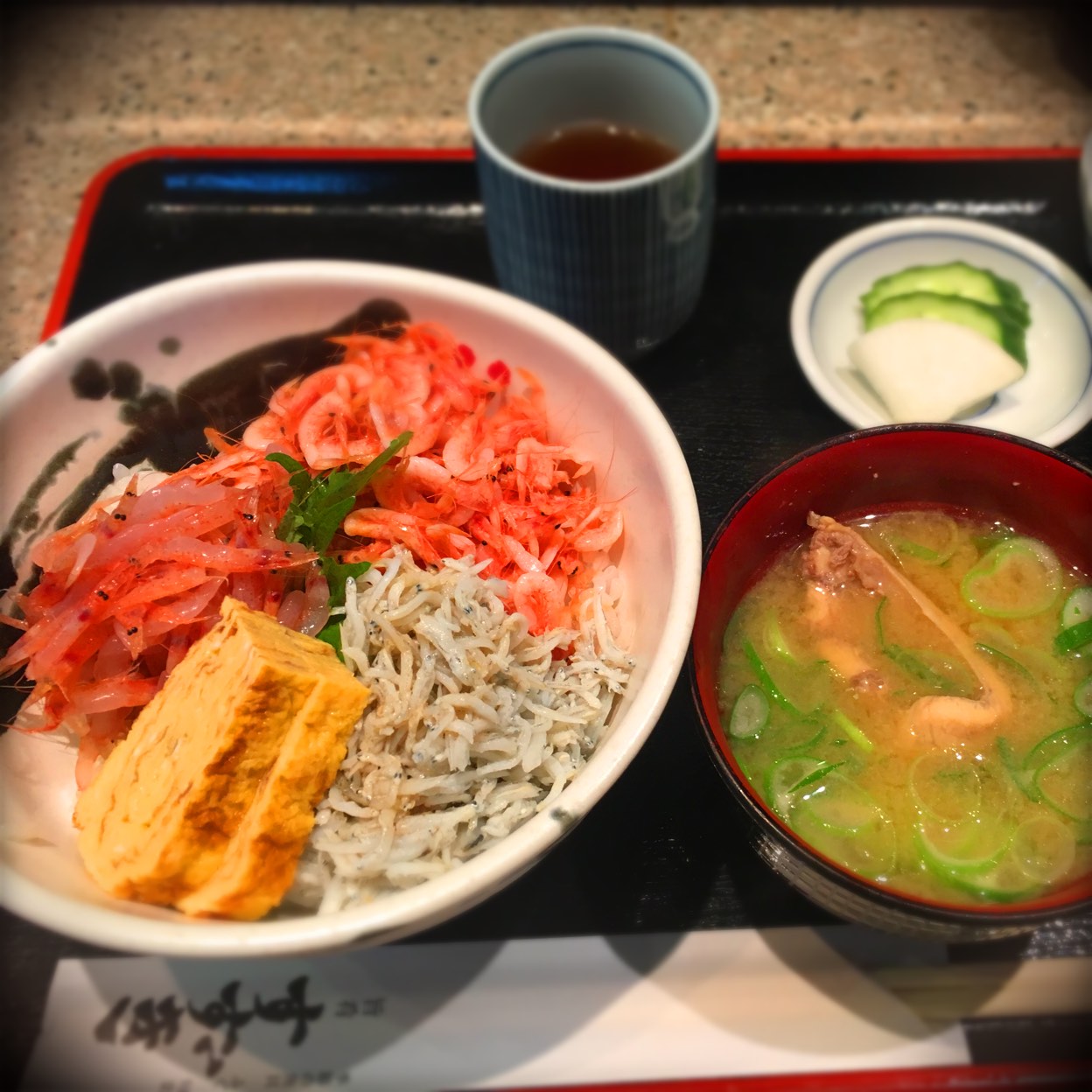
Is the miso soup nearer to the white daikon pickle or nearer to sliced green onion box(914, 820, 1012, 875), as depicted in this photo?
sliced green onion box(914, 820, 1012, 875)

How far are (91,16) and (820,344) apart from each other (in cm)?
258

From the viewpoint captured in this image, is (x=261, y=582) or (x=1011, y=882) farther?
(x=261, y=582)

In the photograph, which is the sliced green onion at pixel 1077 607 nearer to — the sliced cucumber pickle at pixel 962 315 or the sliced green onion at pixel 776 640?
the sliced green onion at pixel 776 640

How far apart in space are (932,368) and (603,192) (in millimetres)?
753

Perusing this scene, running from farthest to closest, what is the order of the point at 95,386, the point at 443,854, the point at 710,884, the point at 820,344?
the point at 820,344 < the point at 95,386 < the point at 710,884 < the point at 443,854

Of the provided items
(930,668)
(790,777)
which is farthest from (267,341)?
(930,668)

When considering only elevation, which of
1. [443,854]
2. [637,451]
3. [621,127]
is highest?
[621,127]

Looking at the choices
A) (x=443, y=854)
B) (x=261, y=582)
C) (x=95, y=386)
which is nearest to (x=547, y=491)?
(x=261, y=582)

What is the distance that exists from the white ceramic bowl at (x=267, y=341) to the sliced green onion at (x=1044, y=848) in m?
0.54

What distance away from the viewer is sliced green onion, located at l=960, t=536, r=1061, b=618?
Answer: 1393mm

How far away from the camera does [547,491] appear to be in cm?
143

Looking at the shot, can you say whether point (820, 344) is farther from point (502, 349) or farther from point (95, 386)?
point (95, 386)

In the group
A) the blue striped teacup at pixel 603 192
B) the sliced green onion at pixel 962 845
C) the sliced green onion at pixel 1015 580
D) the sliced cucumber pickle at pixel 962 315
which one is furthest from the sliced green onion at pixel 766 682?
the sliced cucumber pickle at pixel 962 315

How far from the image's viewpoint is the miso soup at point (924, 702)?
1179 mm
